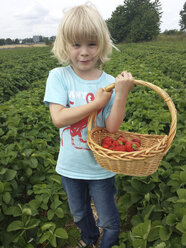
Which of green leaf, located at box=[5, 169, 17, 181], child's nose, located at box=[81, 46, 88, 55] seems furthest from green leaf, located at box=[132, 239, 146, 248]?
child's nose, located at box=[81, 46, 88, 55]

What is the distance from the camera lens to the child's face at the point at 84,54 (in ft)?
4.77

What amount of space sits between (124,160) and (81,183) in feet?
1.93

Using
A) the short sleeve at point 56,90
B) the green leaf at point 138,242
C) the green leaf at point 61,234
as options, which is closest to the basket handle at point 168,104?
the short sleeve at point 56,90

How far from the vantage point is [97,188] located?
167 centimetres

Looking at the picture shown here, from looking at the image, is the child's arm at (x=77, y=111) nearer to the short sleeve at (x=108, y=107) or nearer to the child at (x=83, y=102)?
the child at (x=83, y=102)

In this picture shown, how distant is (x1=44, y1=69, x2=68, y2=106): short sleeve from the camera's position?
152cm

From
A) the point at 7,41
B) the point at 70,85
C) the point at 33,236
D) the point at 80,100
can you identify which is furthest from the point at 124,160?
the point at 7,41

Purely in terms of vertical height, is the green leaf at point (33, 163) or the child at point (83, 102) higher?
the child at point (83, 102)

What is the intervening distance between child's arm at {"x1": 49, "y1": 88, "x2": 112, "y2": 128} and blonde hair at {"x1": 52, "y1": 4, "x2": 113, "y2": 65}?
1.14ft

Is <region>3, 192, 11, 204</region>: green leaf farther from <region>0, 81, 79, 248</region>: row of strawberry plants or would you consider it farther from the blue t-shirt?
the blue t-shirt

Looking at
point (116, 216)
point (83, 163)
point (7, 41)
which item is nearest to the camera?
point (83, 163)

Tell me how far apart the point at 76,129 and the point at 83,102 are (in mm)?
214

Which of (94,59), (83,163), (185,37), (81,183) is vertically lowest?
(81,183)

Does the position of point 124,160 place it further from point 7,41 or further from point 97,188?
point 7,41
